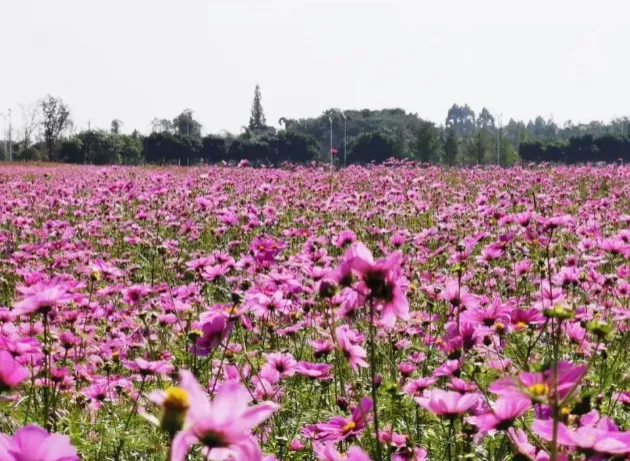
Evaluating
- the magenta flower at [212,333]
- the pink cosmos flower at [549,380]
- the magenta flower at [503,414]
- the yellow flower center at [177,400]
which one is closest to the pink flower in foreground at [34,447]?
the yellow flower center at [177,400]

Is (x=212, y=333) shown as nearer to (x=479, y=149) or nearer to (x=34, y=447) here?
(x=34, y=447)

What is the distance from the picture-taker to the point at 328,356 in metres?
3.22

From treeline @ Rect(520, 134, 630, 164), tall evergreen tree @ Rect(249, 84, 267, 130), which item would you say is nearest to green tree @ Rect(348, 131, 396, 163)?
treeline @ Rect(520, 134, 630, 164)

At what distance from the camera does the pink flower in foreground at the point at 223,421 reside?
0.68m

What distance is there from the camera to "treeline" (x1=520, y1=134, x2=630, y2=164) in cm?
4453

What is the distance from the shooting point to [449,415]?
48.4 inches

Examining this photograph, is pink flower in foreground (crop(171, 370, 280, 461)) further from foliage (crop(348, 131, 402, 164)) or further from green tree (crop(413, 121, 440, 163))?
green tree (crop(413, 121, 440, 163))

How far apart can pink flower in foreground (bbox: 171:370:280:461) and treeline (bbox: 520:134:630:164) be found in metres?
46.1

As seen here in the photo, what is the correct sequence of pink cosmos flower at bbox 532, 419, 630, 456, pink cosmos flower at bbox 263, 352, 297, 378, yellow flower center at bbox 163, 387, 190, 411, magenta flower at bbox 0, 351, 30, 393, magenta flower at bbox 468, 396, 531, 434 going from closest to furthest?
yellow flower center at bbox 163, 387, 190, 411, pink cosmos flower at bbox 532, 419, 630, 456, magenta flower at bbox 0, 351, 30, 393, magenta flower at bbox 468, 396, 531, 434, pink cosmos flower at bbox 263, 352, 297, 378

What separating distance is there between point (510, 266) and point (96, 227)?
13.5 feet

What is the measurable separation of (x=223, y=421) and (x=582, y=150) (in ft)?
157

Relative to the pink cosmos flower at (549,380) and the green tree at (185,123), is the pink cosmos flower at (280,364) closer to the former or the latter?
the pink cosmos flower at (549,380)

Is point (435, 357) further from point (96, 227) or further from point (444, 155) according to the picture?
point (444, 155)

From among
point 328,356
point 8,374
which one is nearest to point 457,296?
point 8,374
